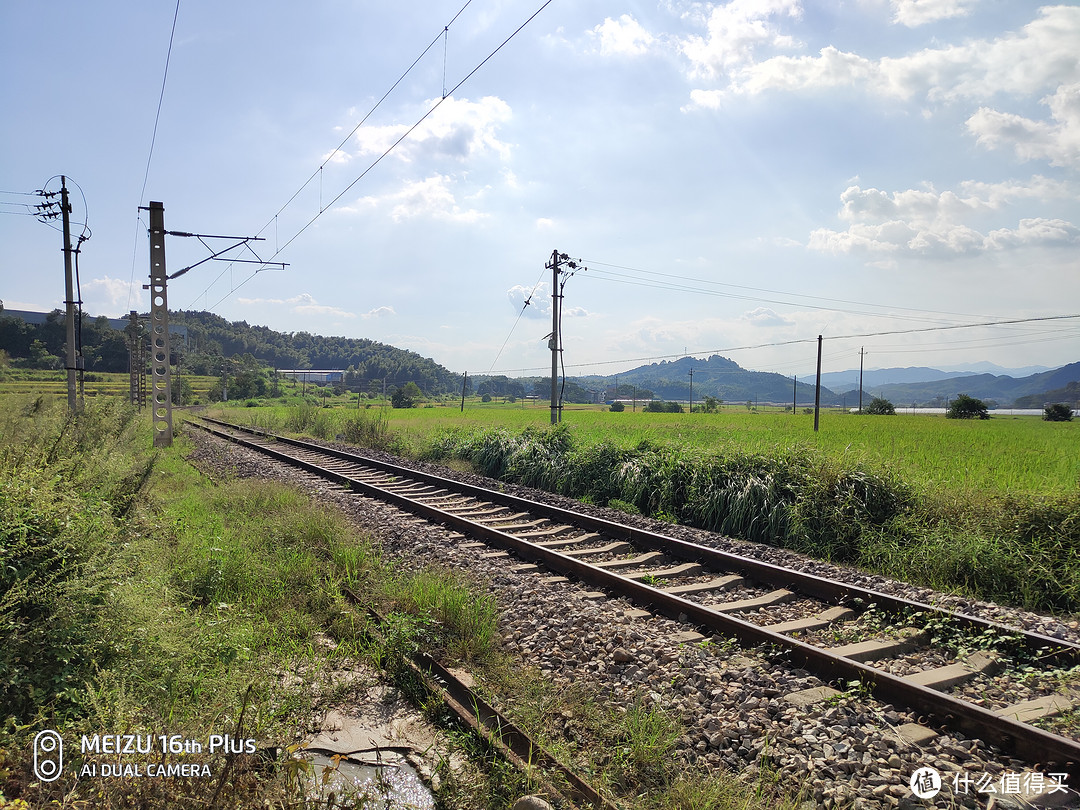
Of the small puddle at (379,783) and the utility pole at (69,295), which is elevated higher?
the utility pole at (69,295)

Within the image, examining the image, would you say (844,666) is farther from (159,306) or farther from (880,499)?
(159,306)

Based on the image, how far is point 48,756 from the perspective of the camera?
2646 millimetres

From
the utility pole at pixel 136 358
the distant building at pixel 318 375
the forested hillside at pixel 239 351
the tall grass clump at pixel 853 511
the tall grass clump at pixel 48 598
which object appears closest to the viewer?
the tall grass clump at pixel 48 598

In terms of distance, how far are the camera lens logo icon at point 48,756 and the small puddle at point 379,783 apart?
1025 mm

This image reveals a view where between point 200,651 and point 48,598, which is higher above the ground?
point 48,598

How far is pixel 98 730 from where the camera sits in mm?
2889

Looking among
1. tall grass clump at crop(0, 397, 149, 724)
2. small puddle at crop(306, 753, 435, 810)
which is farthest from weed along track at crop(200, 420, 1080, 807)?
tall grass clump at crop(0, 397, 149, 724)

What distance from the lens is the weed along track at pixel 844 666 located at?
330cm

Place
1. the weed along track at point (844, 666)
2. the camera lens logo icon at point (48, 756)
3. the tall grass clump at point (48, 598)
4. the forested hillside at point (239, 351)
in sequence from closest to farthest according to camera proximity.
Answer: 1. the camera lens logo icon at point (48, 756)
2. the tall grass clump at point (48, 598)
3. the weed along track at point (844, 666)
4. the forested hillside at point (239, 351)

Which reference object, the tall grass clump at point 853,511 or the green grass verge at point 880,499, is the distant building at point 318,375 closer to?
the green grass verge at point 880,499

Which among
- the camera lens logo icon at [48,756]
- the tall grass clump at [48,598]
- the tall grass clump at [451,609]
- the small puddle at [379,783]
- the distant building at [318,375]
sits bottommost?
the small puddle at [379,783]

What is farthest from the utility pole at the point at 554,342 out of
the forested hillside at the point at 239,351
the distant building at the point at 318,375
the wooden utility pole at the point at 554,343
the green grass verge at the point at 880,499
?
the distant building at the point at 318,375

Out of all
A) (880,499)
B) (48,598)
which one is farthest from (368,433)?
(48,598)

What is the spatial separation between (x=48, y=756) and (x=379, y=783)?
1.45 m
